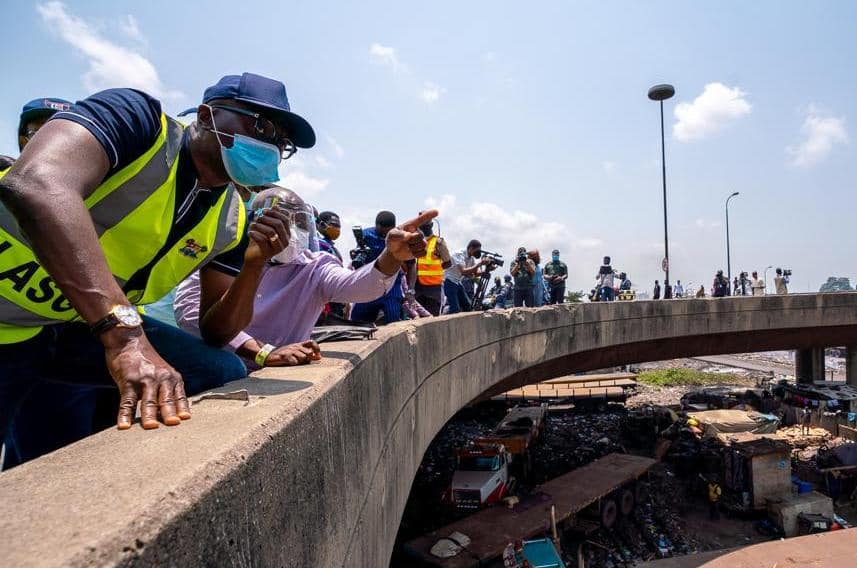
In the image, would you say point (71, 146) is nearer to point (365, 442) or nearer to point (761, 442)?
point (365, 442)

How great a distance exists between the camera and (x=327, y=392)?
173cm

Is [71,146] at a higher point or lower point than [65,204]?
higher

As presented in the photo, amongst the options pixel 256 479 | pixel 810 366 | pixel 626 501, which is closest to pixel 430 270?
pixel 256 479

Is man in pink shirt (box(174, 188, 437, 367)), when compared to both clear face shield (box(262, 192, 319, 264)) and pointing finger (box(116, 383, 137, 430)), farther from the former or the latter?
pointing finger (box(116, 383, 137, 430))

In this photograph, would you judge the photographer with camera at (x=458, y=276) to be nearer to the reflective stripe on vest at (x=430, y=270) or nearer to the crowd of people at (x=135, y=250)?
the reflective stripe on vest at (x=430, y=270)

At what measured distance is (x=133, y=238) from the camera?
1.96 metres

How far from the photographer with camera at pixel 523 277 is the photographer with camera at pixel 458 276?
4.66 feet

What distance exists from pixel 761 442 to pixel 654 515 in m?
4.24

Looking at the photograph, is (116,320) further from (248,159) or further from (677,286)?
(677,286)

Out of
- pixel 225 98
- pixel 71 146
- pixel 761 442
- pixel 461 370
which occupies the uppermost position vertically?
pixel 225 98

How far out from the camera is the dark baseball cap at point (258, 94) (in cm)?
224

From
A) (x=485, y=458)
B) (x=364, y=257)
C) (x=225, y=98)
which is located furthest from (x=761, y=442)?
(x=225, y=98)

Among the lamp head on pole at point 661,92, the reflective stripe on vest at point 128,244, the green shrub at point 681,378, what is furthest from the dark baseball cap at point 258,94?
the green shrub at point 681,378

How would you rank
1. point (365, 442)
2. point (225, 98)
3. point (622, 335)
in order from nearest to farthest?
point (225, 98) → point (365, 442) → point (622, 335)
